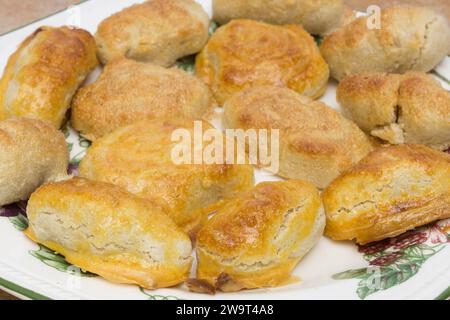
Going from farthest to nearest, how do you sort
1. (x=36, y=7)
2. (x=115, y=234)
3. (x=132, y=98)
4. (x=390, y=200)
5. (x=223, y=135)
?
(x=36, y=7), (x=132, y=98), (x=223, y=135), (x=390, y=200), (x=115, y=234)

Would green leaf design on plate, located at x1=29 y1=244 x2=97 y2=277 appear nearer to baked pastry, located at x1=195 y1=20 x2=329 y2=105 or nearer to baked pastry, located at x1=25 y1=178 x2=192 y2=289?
baked pastry, located at x1=25 y1=178 x2=192 y2=289

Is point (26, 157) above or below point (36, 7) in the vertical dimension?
above

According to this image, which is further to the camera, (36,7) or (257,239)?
(36,7)

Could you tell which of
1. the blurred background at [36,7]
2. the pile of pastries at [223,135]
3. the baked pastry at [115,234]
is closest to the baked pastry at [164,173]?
the pile of pastries at [223,135]

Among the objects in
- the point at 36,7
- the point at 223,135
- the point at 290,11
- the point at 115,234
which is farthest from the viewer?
the point at 36,7

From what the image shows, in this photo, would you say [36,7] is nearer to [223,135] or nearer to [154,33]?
[154,33]

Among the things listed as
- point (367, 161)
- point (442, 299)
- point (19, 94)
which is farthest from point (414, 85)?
point (19, 94)

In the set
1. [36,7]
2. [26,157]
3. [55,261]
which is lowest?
[36,7]

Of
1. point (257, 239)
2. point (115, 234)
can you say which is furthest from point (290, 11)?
point (115, 234)
